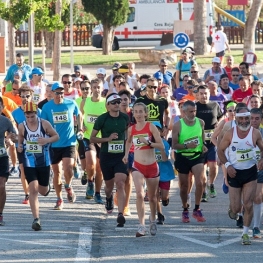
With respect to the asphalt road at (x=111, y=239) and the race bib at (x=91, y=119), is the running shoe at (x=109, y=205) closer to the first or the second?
the asphalt road at (x=111, y=239)

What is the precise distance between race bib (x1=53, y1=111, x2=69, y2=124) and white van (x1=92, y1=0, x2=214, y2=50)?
33.6m

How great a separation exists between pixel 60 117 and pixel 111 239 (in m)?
2.99

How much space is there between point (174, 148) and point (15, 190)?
4032mm

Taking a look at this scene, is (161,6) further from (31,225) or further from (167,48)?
(31,225)

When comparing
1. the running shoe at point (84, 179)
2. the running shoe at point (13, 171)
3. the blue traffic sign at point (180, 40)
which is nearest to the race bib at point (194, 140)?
the running shoe at point (84, 179)

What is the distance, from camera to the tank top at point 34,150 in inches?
497

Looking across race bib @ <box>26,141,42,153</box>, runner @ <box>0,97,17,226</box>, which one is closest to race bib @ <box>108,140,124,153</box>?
race bib @ <box>26,141,42,153</box>

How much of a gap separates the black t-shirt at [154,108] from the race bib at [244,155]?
3086 mm

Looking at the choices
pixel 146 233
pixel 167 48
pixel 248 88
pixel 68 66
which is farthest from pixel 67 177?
pixel 167 48

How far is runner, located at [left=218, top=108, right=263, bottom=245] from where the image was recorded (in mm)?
11750

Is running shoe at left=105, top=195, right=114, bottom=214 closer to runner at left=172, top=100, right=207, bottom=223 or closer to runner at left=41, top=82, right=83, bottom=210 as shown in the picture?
runner at left=41, top=82, right=83, bottom=210

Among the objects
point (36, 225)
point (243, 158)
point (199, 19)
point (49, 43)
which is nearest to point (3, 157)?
point (36, 225)

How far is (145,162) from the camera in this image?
1213 cm

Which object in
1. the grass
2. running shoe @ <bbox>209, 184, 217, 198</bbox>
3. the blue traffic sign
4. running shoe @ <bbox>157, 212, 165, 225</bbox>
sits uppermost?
the blue traffic sign
